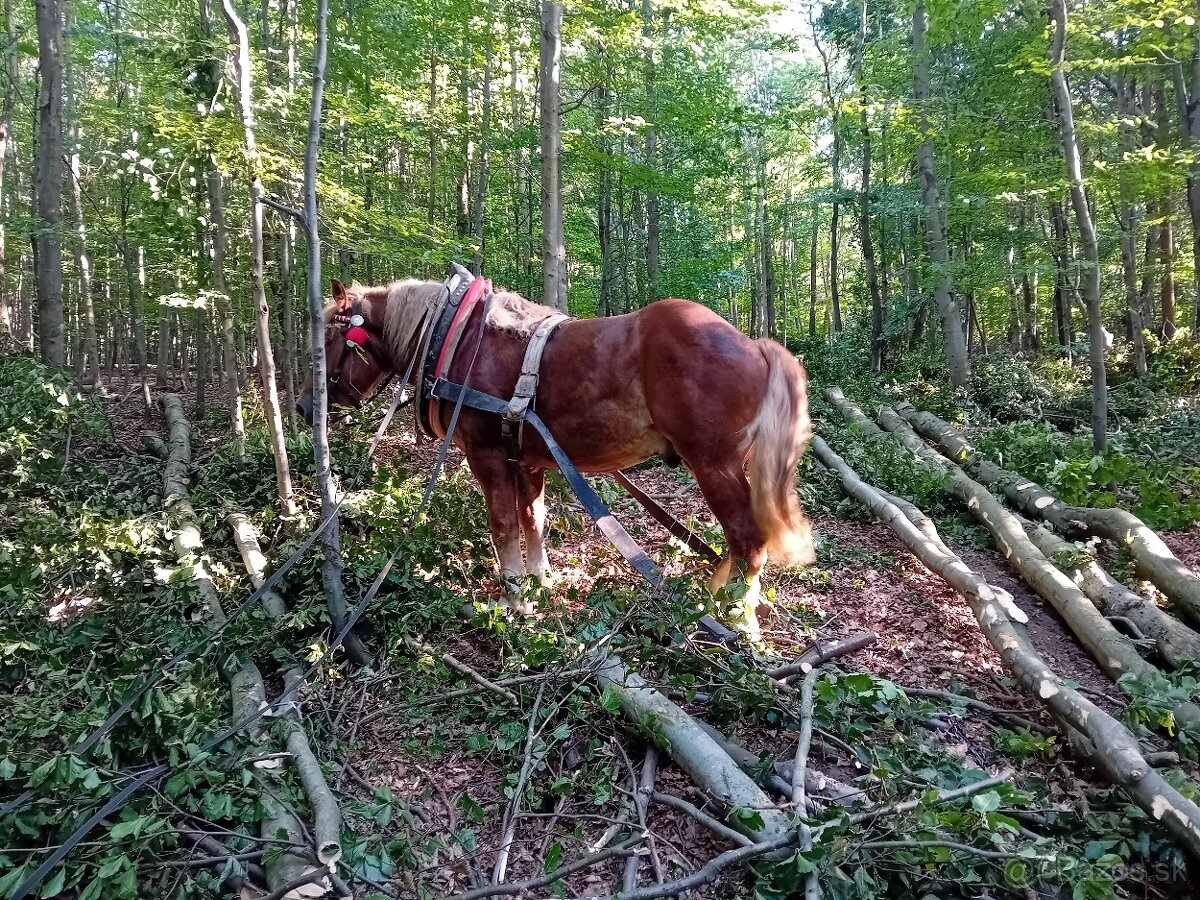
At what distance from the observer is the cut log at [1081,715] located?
2.17 meters

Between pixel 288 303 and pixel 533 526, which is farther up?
pixel 288 303

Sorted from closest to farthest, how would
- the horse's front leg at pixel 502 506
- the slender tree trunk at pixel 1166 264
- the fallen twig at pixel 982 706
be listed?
1. the fallen twig at pixel 982 706
2. the horse's front leg at pixel 502 506
3. the slender tree trunk at pixel 1166 264

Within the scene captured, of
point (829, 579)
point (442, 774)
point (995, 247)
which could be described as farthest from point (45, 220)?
point (995, 247)

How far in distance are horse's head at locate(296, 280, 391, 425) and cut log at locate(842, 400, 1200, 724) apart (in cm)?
456

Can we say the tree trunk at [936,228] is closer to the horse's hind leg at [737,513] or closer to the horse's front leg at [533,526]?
the horse's hind leg at [737,513]

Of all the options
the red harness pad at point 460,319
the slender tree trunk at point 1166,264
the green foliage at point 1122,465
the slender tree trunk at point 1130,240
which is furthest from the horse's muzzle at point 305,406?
the slender tree trunk at point 1166,264

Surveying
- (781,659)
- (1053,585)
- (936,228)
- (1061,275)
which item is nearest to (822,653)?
(781,659)

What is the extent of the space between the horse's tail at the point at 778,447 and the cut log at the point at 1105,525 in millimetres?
2394

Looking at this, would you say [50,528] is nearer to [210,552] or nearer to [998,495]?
[210,552]

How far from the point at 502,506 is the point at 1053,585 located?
3639mm

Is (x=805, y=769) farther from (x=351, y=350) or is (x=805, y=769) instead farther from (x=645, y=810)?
(x=351, y=350)

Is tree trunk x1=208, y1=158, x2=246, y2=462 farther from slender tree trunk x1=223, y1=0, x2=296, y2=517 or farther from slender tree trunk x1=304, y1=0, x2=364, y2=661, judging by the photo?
slender tree trunk x1=304, y1=0, x2=364, y2=661

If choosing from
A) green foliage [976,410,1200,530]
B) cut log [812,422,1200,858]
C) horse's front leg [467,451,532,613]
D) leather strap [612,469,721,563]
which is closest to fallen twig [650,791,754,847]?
cut log [812,422,1200,858]

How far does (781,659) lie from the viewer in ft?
11.6
